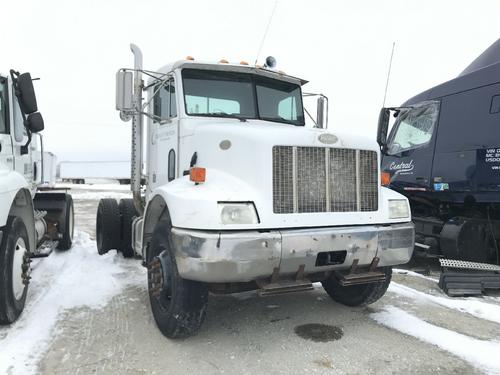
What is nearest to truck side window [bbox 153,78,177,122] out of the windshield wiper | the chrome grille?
the windshield wiper

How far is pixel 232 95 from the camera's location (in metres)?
4.78

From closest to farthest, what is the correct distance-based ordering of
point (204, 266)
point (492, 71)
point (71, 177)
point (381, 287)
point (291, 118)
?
1. point (204, 266)
2. point (381, 287)
3. point (291, 118)
4. point (492, 71)
5. point (71, 177)

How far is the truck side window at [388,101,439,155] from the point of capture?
7.52 meters

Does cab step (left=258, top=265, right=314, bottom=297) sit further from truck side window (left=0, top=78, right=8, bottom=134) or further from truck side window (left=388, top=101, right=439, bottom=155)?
truck side window (left=388, top=101, right=439, bottom=155)

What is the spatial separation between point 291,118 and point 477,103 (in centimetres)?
340

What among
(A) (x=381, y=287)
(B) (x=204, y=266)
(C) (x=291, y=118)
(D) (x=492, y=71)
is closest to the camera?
(B) (x=204, y=266)

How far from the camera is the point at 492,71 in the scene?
258 inches

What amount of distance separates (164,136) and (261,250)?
93.3 inches

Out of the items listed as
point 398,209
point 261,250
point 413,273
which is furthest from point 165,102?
point 413,273

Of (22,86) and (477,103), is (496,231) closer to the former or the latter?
(477,103)

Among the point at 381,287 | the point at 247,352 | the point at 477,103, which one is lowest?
the point at 247,352

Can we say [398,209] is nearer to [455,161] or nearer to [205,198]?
[205,198]

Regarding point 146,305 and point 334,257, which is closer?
point 334,257

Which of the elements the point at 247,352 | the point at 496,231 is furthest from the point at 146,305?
the point at 496,231
